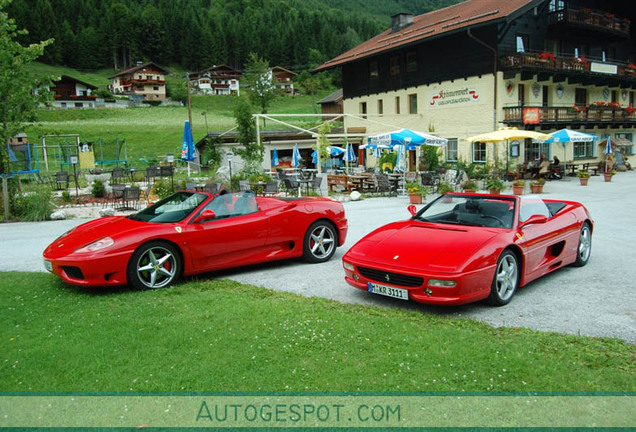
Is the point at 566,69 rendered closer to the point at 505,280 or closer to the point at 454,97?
the point at 454,97

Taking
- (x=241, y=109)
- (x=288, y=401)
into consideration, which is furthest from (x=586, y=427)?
(x=241, y=109)

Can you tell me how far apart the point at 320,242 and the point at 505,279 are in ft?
10.4

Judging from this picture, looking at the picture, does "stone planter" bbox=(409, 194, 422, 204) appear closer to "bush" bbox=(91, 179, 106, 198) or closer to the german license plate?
"bush" bbox=(91, 179, 106, 198)

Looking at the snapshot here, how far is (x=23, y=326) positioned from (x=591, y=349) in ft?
17.0

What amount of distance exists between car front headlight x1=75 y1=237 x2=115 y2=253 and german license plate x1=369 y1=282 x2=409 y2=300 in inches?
125

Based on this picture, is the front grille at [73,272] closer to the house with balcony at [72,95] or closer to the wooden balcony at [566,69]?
the wooden balcony at [566,69]

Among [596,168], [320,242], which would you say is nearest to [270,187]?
[320,242]

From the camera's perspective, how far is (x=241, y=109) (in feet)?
78.3

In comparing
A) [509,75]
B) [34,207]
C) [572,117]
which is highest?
[509,75]

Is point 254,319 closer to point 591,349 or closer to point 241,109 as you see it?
point 591,349

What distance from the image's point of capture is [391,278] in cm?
560

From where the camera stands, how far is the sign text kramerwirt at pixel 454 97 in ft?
Answer: 101

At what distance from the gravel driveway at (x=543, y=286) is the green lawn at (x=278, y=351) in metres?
0.42

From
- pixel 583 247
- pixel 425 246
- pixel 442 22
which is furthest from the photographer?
pixel 442 22
